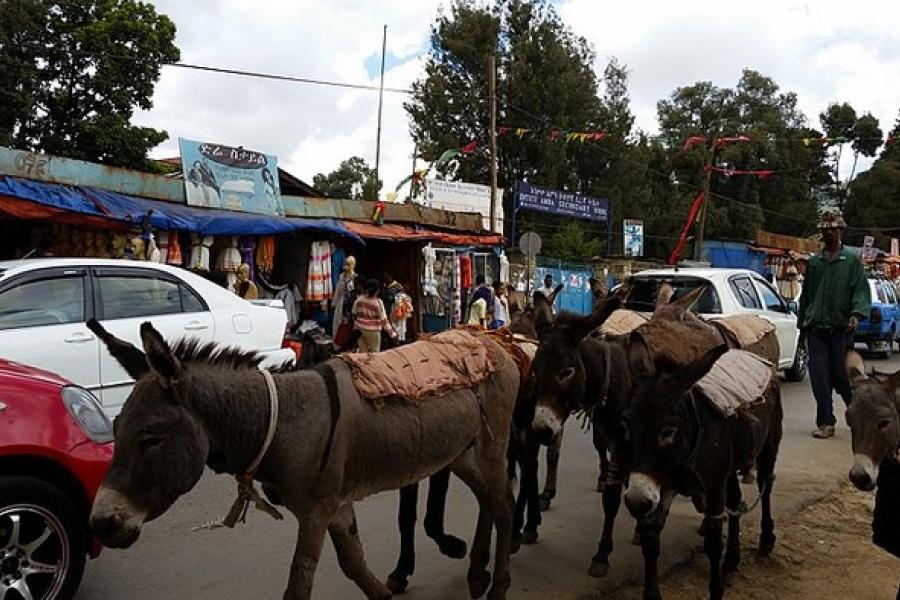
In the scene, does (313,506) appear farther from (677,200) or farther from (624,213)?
(677,200)

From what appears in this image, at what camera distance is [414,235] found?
14.9m

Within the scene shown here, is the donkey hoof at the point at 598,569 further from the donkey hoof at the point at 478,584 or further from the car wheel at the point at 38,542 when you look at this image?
the car wheel at the point at 38,542

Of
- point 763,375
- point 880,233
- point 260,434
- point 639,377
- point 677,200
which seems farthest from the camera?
point 880,233

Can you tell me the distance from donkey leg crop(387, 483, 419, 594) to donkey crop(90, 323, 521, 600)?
1.37ft

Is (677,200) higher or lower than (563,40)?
lower

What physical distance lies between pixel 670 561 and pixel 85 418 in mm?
3460

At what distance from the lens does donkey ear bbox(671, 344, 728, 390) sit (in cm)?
329

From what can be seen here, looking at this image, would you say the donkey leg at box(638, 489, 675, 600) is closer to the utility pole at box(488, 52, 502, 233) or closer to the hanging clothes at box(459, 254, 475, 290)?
the hanging clothes at box(459, 254, 475, 290)

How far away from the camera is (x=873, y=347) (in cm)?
1645

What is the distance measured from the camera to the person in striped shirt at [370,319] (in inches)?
425

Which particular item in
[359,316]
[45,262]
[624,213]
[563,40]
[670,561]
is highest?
[563,40]

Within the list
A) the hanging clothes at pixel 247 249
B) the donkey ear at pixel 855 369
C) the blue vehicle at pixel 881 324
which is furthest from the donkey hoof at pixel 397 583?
the blue vehicle at pixel 881 324

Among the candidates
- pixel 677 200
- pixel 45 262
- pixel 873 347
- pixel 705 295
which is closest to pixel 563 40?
pixel 677 200

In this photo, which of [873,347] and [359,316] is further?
[873,347]
